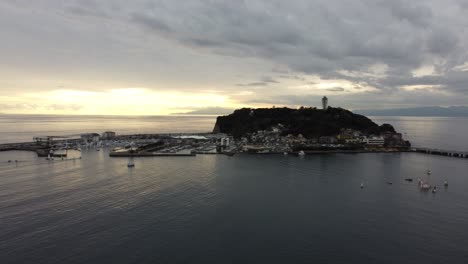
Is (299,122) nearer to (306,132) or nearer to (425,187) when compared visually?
(306,132)

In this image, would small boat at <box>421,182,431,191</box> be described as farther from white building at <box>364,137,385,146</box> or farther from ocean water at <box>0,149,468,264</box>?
white building at <box>364,137,385,146</box>

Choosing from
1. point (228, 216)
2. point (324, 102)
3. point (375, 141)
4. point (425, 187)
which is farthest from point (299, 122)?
point (228, 216)

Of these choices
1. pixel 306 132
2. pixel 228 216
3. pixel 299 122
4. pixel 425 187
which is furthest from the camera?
pixel 299 122

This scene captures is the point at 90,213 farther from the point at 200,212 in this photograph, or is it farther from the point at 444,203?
the point at 444,203

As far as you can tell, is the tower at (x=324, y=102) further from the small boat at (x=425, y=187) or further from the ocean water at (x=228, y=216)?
the small boat at (x=425, y=187)

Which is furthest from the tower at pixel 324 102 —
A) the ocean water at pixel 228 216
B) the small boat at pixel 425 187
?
the small boat at pixel 425 187

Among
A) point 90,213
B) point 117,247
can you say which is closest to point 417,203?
point 117,247
